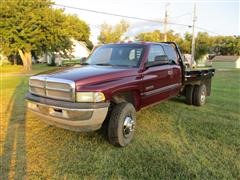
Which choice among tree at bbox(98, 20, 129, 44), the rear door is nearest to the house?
tree at bbox(98, 20, 129, 44)

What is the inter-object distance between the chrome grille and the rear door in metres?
1.65

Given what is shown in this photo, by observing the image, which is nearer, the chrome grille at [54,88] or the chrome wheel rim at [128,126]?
the chrome grille at [54,88]

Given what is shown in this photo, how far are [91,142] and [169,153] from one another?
146 cm

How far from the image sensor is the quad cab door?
207 inches

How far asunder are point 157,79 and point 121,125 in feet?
5.36

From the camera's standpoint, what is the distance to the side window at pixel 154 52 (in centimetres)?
549

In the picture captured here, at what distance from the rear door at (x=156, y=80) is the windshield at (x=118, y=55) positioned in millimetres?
293

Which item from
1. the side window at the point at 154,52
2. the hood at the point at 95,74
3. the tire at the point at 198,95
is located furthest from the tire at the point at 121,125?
the tire at the point at 198,95

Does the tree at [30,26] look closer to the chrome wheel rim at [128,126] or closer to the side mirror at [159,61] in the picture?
the side mirror at [159,61]

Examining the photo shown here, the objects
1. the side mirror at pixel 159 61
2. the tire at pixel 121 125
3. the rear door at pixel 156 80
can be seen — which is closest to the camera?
the tire at pixel 121 125

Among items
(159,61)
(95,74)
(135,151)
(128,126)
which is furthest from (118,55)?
(135,151)

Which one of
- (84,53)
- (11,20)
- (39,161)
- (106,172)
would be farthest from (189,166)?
(84,53)

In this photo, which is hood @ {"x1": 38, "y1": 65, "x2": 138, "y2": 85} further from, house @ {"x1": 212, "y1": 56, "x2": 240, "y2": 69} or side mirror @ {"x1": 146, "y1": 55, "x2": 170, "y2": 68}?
house @ {"x1": 212, "y1": 56, "x2": 240, "y2": 69}

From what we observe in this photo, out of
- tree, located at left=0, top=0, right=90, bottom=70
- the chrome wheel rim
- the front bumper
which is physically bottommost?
the chrome wheel rim
